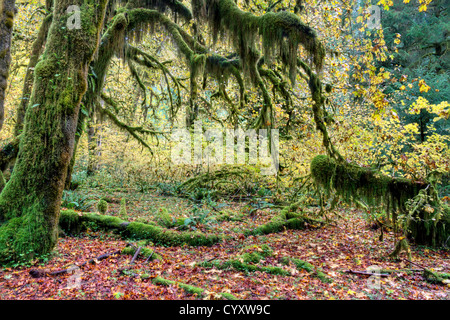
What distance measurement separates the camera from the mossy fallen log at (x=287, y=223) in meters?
7.07

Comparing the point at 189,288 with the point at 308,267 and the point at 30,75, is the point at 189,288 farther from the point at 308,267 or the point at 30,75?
the point at 30,75

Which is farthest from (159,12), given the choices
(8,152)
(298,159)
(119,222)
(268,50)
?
(298,159)

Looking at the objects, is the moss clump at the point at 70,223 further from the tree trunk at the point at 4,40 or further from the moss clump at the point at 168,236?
the tree trunk at the point at 4,40

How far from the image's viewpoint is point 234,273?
423cm

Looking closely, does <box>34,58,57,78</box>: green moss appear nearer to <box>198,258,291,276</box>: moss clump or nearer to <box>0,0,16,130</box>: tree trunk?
<box>0,0,16,130</box>: tree trunk

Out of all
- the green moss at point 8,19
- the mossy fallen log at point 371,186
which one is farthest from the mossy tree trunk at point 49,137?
the mossy fallen log at point 371,186

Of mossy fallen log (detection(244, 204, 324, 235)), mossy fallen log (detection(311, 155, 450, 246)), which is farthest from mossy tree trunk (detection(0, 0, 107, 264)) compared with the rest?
mossy fallen log (detection(311, 155, 450, 246))

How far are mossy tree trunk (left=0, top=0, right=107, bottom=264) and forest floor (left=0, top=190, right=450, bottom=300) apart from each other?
1.54 ft

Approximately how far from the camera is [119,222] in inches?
244

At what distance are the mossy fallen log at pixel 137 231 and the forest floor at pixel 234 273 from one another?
0.20 meters

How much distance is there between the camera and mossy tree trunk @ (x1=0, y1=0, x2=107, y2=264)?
3826 millimetres

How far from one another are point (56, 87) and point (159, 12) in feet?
13.4

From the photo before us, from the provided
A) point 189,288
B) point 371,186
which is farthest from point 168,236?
point 371,186
